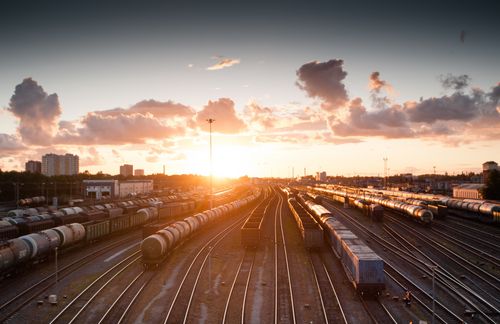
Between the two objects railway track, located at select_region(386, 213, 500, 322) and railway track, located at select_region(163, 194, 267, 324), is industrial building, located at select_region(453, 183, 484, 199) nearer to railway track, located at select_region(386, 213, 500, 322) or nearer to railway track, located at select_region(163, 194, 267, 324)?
railway track, located at select_region(386, 213, 500, 322)

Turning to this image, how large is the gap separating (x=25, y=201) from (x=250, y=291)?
9726 cm

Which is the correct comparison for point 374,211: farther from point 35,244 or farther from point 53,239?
point 35,244

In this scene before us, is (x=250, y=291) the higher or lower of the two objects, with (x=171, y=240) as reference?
lower

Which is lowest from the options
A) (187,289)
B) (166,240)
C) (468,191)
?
(187,289)

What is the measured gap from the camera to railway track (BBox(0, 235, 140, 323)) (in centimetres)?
2367

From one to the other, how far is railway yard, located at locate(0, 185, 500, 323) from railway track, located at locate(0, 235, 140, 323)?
0.35 feet

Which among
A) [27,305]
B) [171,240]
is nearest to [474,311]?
[171,240]

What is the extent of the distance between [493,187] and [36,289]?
98.0 meters

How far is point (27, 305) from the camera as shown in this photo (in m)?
24.4

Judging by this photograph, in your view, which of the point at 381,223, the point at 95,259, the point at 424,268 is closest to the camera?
the point at 424,268

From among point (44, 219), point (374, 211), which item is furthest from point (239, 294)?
point (374, 211)

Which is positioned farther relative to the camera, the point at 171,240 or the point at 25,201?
the point at 25,201

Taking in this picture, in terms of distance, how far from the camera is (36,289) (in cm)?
2767

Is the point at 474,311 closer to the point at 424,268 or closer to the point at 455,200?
the point at 424,268
